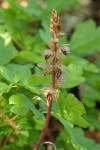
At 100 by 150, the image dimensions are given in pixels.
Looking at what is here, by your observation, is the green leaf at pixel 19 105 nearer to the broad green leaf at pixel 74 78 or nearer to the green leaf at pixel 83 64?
the broad green leaf at pixel 74 78

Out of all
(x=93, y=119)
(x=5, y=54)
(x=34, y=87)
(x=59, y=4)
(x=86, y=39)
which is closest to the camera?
(x=34, y=87)

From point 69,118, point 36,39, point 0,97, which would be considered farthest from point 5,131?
point 36,39

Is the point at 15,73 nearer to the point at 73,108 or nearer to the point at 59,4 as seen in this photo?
the point at 73,108

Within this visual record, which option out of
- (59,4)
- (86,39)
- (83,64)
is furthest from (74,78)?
(59,4)

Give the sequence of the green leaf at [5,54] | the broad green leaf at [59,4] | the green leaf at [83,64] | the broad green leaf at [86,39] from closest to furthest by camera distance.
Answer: the green leaf at [5,54]
the green leaf at [83,64]
the broad green leaf at [86,39]
the broad green leaf at [59,4]

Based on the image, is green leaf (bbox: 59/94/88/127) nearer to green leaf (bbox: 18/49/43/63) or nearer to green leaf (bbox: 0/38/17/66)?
green leaf (bbox: 0/38/17/66)

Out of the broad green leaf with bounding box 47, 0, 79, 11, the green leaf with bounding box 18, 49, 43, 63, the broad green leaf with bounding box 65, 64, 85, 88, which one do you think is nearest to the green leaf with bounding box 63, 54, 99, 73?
the green leaf with bounding box 18, 49, 43, 63

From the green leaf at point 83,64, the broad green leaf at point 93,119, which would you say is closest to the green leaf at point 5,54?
the green leaf at point 83,64

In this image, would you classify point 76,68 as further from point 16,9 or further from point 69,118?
point 16,9
